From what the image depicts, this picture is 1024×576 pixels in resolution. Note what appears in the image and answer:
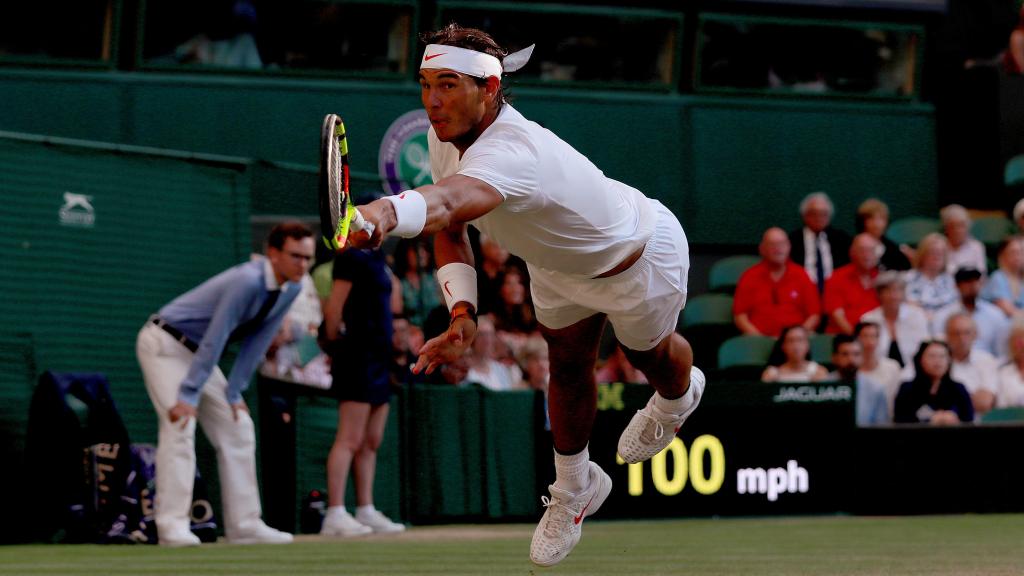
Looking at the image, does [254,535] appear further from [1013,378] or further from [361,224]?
[1013,378]

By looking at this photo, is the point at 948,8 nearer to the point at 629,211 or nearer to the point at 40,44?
the point at 40,44

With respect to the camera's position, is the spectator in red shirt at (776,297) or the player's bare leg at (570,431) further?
the spectator in red shirt at (776,297)

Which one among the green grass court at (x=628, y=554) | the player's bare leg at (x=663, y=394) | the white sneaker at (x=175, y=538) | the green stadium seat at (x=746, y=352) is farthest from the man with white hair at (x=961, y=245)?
the player's bare leg at (x=663, y=394)

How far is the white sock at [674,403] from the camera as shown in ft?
23.3

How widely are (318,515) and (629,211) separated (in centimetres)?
581

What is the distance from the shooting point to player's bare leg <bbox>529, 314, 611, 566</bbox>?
6.63 metres

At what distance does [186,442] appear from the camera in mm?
9617

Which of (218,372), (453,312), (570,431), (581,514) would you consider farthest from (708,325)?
(453,312)

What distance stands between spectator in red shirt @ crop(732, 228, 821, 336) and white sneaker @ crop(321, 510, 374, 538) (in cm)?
478

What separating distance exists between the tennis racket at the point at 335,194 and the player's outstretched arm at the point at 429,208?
0.16ft

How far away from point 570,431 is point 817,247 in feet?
27.8

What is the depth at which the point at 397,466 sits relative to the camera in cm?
1215

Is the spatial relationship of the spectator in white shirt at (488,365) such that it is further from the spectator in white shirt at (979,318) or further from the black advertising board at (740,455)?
the spectator in white shirt at (979,318)

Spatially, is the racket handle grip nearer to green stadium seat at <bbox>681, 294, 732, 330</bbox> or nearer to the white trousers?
the white trousers
